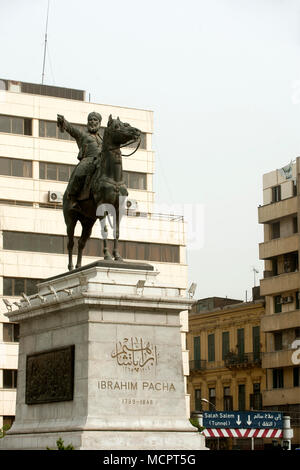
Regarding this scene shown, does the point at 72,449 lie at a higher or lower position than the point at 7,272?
lower

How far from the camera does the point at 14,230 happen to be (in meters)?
79.6

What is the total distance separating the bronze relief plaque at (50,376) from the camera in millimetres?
Answer: 32094

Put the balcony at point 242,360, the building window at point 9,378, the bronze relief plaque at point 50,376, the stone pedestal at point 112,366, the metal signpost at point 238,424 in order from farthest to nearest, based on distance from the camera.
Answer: the balcony at point 242,360 < the building window at point 9,378 < the metal signpost at point 238,424 < the bronze relief plaque at point 50,376 < the stone pedestal at point 112,366

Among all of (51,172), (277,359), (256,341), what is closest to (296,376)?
(277,359)

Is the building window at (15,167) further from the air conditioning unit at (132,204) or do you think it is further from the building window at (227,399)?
the building window at (227,399)

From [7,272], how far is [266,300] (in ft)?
79.5

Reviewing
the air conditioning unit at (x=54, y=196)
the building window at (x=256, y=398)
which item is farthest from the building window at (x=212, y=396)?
the air conditioning unit at (x=54, y=196)

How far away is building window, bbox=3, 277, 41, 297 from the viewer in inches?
3103

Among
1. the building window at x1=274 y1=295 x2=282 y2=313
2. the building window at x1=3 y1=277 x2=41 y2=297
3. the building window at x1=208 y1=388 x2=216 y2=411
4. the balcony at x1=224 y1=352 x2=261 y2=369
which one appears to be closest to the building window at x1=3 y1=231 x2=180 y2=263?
the building window at x1=3 y1=277 x2=41 y2=297

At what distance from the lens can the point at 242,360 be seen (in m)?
99.3

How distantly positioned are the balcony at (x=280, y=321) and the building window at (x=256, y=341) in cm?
428
